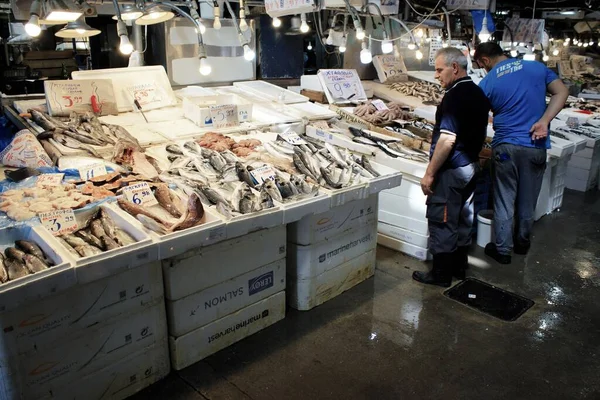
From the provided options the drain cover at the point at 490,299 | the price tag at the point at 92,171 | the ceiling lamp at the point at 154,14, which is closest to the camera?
the price tag at the point at 92,171

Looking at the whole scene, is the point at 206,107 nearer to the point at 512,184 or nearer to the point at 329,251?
the point at 329,251

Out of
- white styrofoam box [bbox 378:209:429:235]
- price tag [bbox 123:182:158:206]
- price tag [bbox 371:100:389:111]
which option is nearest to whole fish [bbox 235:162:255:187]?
price tag [bbox 123:182:158:206]

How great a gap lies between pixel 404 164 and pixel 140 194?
8.80ft

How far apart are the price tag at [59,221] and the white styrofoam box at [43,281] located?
0.10 metres

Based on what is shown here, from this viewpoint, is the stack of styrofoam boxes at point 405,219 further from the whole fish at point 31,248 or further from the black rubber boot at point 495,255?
the whole fish at point 31,248

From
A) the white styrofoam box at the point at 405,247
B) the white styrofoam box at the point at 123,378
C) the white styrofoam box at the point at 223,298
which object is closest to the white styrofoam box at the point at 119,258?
the white styrofoam box at the point at 223,298

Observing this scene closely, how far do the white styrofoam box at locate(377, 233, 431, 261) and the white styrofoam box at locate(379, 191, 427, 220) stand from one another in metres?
0.33

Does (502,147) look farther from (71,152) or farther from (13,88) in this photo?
(13,88)

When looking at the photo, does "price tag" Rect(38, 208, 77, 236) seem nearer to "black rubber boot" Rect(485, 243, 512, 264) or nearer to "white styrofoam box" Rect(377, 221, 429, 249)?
"white styrofoam box" Rect(377, 221, 429, 249)

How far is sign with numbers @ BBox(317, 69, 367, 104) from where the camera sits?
7082 mm

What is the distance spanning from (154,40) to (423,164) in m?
4.57

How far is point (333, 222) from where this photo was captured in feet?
13.6

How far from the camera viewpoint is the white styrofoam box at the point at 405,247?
516 centimetres

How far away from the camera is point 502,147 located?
5.13 metres
